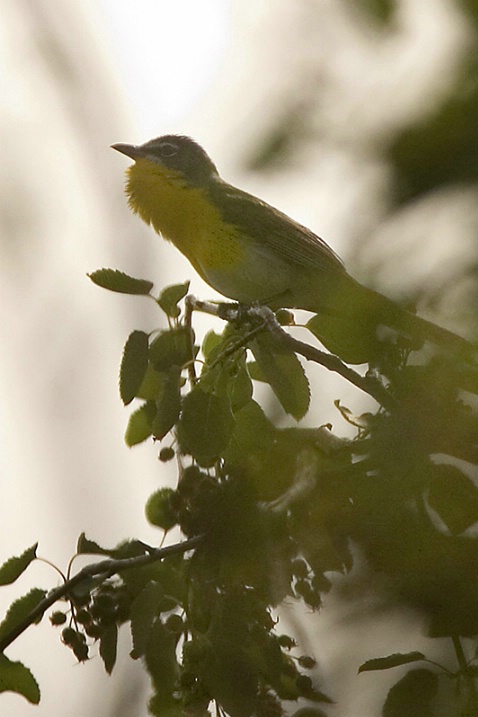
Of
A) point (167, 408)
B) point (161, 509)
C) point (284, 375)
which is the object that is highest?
point (167, 408)

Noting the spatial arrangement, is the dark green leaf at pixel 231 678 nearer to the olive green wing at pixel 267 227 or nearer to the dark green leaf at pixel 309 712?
the dark green leaf at pixel 309 712

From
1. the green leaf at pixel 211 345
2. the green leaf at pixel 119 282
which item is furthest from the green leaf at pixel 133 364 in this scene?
the green leaf at pixel 211 345

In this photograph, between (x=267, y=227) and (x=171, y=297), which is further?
(x=267, y=227)

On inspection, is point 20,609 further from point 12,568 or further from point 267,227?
point 267,227

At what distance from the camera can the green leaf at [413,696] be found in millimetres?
824

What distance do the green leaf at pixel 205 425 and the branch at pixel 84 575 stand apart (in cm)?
27

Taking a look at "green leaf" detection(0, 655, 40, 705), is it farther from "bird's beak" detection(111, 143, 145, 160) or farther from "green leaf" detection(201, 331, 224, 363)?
"bird's beak" detection(111, 143, 145, 160)

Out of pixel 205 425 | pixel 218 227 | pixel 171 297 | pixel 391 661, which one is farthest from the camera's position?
pixel 218 227

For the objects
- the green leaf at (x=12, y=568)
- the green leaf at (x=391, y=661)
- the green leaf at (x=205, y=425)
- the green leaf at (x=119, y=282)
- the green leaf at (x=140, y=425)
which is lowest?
the green leaf at (x=391, y=661)

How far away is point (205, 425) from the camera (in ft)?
7.18

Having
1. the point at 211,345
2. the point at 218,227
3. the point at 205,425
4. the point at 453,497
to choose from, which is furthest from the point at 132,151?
the point at 453,497

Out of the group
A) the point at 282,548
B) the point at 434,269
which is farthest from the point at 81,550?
the point at 434,269

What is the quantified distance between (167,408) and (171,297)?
38 centimetres

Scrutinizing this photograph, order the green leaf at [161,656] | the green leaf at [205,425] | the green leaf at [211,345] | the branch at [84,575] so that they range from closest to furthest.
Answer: the green leaf at [161,656]
the branch at [84,575]
the green leaf at [205,425]
the green leaf at [211,345]
